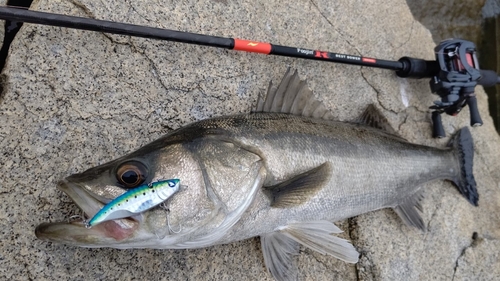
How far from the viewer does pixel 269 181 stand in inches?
81.4

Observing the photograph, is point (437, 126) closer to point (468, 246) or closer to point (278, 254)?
point (468, 246)

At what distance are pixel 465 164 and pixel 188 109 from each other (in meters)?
2.20

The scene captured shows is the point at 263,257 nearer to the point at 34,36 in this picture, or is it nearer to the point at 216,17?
the point at 216,17

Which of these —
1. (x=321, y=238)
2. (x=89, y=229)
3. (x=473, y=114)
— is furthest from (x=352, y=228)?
(x=89, y=229)

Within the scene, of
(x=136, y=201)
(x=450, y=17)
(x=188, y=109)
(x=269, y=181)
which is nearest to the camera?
(x=136, y=201)

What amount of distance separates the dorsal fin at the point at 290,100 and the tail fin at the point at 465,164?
1410 millimetres

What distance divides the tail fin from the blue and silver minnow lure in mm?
2423

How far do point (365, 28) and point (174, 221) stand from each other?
7.79 feet

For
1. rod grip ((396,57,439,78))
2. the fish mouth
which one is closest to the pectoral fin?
the fish mouth

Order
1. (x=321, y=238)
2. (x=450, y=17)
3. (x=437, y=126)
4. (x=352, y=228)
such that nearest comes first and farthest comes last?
(x=321, y=238), (x=352, y=228), (x=437, y=126), (x=450, y=17)

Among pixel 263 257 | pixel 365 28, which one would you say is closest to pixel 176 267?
pixel 263 257

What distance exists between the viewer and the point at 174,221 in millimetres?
1724

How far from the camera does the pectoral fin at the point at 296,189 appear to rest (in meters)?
2.07

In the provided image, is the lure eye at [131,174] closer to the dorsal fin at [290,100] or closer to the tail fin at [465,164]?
the dorsal fin at [290,100]
